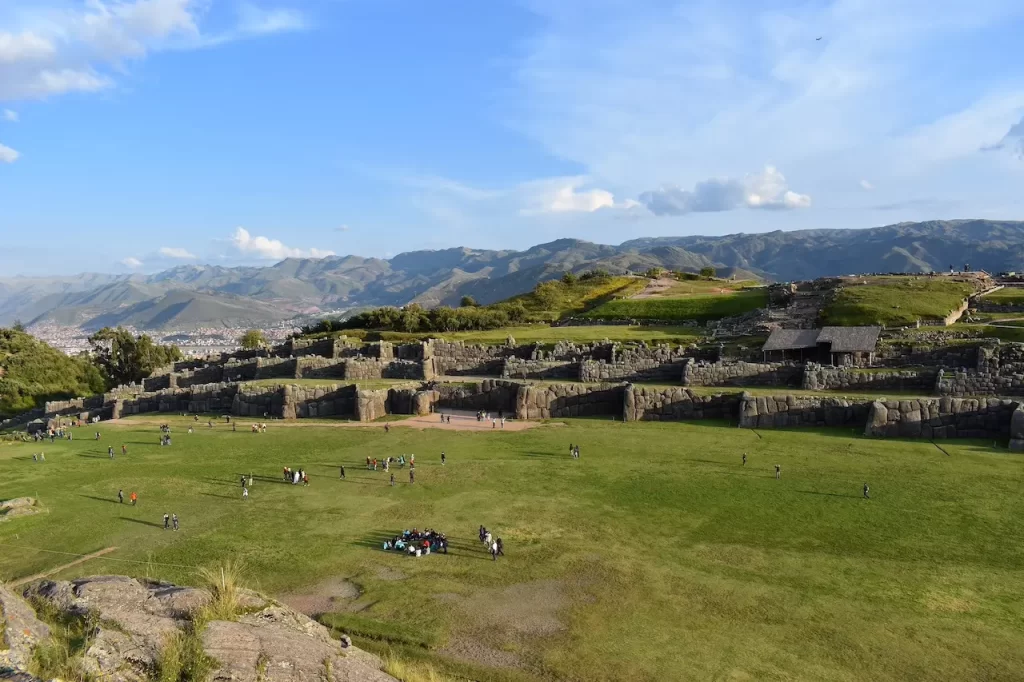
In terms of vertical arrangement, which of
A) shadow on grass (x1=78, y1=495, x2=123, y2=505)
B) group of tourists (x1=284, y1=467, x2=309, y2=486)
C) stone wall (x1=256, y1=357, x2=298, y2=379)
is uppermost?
stone wall (x1=256, y1=357, x2=298, y2=379)

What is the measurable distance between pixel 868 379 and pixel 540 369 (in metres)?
21.5

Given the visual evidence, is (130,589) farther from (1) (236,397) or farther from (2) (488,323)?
(2) (488,323)

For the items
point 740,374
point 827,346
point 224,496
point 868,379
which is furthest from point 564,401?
point 224,496

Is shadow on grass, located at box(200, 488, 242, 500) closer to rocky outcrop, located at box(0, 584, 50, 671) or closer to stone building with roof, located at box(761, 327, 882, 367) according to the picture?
rocky outcrop, located at box(0, 584, 50, 671)

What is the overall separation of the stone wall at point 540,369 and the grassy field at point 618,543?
38.3 feet

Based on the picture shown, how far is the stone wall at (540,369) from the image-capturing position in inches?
1917

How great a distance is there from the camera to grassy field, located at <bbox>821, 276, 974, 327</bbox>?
5438 cm

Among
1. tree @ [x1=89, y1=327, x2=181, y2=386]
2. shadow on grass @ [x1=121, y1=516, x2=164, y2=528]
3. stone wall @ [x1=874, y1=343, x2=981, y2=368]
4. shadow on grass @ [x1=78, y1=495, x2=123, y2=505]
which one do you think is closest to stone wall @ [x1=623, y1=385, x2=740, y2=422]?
stone wall @ [x1=874, y1=343, x2=981, y2=368]

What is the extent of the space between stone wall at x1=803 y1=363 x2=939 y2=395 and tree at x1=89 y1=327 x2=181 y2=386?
233ft

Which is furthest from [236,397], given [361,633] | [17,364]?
[17,364]

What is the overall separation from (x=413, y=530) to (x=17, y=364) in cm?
7350

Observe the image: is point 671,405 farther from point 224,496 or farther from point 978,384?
point 224,496

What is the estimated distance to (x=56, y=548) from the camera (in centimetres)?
2416

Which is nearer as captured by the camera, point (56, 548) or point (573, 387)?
point (56, 548)
